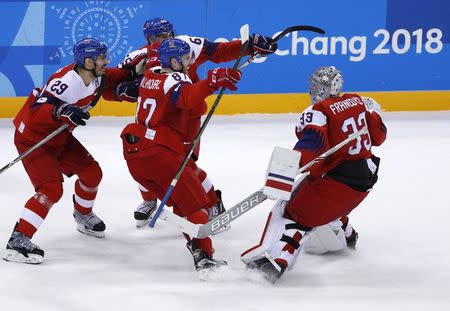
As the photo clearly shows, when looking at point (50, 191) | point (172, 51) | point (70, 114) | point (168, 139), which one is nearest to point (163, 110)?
point (168, 139)

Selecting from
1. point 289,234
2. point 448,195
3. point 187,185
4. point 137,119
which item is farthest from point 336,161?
point 448,195

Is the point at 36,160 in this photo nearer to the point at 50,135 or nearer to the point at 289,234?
the point at 50,135

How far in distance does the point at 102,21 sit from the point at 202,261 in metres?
3.84

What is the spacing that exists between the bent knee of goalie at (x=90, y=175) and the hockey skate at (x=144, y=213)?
1.14ft

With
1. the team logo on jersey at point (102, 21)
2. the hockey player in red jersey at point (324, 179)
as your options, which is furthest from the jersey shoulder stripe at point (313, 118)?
the team logo on jersey at point (102, 21)

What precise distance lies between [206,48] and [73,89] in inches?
33.8

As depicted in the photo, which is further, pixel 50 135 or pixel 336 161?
pixel 50 135

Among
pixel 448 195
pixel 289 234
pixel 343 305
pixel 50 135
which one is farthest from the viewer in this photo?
pixel 448 195

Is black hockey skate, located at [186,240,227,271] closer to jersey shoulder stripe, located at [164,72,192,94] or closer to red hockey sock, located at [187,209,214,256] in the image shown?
red hockey sock, located at [187,209,214,256]

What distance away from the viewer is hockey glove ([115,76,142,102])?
4.19 m

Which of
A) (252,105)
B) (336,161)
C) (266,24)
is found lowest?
(252,105)

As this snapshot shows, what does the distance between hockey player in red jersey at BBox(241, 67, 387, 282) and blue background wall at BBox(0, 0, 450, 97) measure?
3397 mm

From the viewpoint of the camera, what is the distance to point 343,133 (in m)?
3.59

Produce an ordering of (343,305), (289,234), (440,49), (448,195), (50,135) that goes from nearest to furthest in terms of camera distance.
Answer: (343,305) < (289,234) < (50,135) < (448,195) < (440,49)
